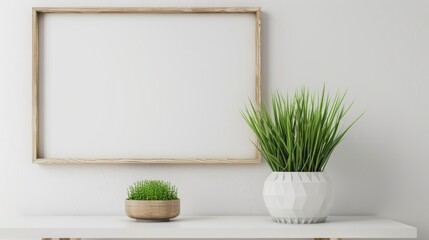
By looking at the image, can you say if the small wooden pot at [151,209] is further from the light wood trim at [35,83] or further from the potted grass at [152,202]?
the light wood trim at [35,83]

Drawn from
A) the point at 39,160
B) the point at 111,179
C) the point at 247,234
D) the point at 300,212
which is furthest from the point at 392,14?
the point at 39,160

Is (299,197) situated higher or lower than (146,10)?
lower

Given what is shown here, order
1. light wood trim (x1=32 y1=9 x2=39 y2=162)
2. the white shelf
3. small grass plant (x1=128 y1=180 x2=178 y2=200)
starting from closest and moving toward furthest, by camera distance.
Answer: the white shelf, small grass plant (x1=128 y1=180 x2=178 y2=200), light wood trim (x1=32 y1=9 x2=39 y2=162)

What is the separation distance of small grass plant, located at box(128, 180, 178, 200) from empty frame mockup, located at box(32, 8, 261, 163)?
139mm

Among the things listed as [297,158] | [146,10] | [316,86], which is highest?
[146,10]

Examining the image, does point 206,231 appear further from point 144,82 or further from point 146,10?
point 146,10

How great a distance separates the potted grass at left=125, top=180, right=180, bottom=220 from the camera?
1425 millimetres

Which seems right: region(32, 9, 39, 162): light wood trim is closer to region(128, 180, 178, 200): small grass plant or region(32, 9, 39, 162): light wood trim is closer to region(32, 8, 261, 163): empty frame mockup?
region(32, 8, 261, 163): empty frame mockup

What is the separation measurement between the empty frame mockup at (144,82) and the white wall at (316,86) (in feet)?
0.11

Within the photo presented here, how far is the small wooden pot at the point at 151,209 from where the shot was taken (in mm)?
1424

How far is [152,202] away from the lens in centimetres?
142

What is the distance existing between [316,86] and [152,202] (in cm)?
46

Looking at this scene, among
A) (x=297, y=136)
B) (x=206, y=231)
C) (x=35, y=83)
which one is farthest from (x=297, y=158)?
(x=35, y=83)

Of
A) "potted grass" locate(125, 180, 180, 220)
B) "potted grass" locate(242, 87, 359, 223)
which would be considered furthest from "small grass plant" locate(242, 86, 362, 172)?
"potted grass" locate(125, 180, 180, 220)
